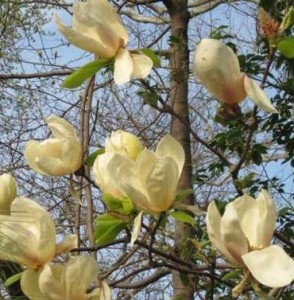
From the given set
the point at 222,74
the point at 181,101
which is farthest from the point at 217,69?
the point at 181,101

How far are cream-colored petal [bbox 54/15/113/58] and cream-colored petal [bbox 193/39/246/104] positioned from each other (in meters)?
0.10

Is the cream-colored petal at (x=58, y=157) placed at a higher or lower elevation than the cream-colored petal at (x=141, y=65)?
lower

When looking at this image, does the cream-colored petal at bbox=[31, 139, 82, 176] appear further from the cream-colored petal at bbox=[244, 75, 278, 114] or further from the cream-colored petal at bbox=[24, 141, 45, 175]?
the cream-colored petal at bbox=[244, 75, 278, 114]

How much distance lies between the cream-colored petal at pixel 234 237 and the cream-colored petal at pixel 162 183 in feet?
0.24

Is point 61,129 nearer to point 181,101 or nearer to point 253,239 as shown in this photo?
point 253,239

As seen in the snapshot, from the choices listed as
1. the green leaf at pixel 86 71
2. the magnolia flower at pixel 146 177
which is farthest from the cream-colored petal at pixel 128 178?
the green leaf at pixel 86 71

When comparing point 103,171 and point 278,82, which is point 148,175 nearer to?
point 103,171

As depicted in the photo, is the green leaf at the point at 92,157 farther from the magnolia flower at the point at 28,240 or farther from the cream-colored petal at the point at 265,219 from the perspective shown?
the cream-colored petal at the point at 265,219

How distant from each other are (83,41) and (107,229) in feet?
0.52

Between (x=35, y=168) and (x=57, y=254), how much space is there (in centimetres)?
9

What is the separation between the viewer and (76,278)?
633mm

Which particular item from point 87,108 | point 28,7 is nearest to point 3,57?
point 28,7

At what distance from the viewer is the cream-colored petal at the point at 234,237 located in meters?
0.55

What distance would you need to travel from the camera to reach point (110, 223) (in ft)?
2.24
